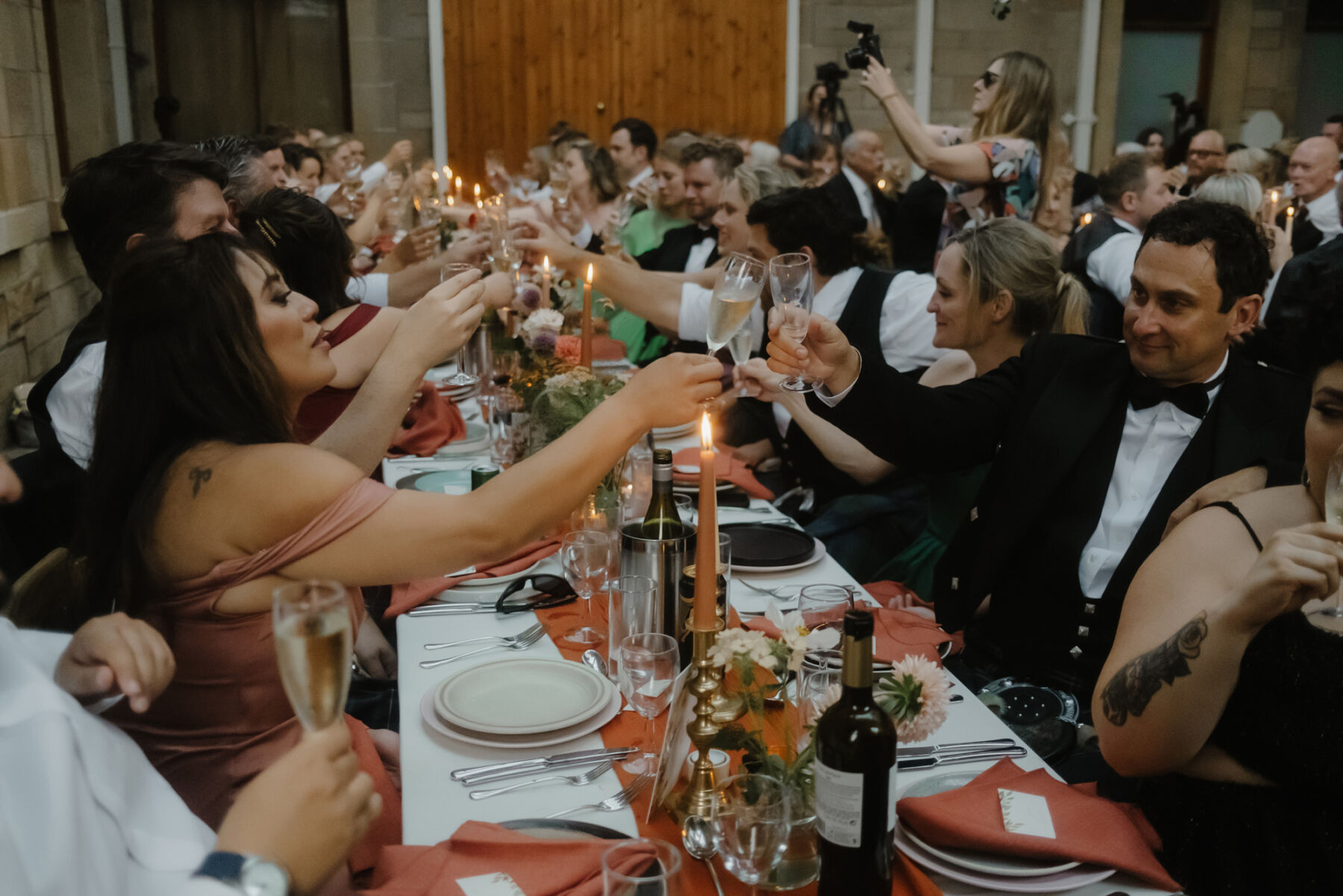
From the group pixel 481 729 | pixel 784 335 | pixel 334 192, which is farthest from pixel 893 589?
pixel 334 192

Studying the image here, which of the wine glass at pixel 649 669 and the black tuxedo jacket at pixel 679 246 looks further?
the black tuxedo jacket at pixel 679 246

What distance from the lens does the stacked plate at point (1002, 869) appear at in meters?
1.13

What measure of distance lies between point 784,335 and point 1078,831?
3.06 ft

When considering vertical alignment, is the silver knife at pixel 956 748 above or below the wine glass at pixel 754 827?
below

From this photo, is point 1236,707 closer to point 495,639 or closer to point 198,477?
point 495,639

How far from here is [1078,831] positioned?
1.19 metres

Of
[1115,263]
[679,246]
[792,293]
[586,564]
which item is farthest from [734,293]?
[679,246]

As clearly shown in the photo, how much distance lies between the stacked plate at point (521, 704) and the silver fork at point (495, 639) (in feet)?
0.39

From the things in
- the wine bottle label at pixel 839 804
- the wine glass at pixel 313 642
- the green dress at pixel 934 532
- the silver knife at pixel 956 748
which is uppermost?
the wine glass at pixel 313 642

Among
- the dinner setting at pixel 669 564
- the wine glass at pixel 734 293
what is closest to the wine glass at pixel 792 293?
the dinner setting at pixel 669 564

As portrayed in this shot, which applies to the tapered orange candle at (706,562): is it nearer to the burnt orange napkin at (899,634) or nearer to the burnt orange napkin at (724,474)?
Answer: the burnt orange napkin at (899,634)

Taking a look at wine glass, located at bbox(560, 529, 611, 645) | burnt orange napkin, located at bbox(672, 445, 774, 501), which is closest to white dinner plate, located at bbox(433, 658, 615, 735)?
wine glass, located at bbox(560, 529, 611, 645)

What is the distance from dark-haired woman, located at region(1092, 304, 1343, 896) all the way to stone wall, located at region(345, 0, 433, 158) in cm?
919

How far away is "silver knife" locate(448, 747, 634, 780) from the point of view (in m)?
1.37
